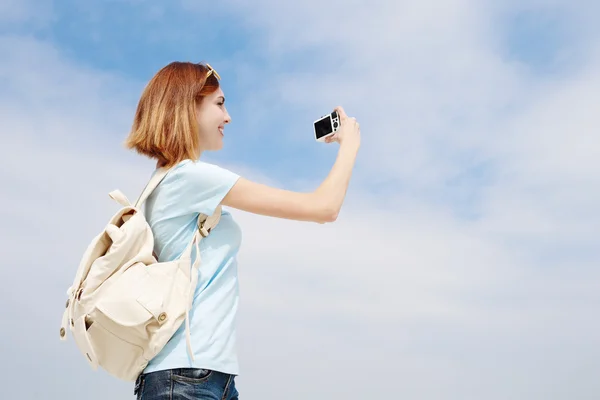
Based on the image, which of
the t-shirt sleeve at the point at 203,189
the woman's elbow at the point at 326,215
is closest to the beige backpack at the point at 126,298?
the t-shirt sleeve at the point at 203,189

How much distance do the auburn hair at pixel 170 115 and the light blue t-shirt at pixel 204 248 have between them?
11 cm

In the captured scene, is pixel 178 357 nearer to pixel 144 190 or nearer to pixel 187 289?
pixel 187 289

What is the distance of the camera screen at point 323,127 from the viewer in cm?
330

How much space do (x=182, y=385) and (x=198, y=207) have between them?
714mm

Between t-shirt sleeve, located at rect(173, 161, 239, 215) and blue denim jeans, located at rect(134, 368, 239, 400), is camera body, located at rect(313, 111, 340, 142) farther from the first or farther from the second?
blue denim jeans, located at rect(134, 368, 239, 400)

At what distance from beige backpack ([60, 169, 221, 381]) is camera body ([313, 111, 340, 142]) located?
3.23ft

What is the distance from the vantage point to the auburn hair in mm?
2855

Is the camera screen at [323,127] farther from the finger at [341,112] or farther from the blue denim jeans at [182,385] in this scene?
the blue denim jeans at [182,385]

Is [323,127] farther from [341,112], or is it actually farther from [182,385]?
[182,385]

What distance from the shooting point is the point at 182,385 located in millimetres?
2547

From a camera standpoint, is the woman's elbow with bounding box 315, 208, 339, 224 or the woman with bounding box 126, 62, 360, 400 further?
the woman's elbow with bounding box 315, 208, 339, 224

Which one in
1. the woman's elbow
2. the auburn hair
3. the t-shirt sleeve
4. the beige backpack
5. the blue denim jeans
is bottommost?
the blue denim jeans

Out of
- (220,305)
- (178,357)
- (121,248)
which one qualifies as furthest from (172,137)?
(178,357)

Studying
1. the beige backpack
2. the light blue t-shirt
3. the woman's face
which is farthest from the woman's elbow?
the woman's face
